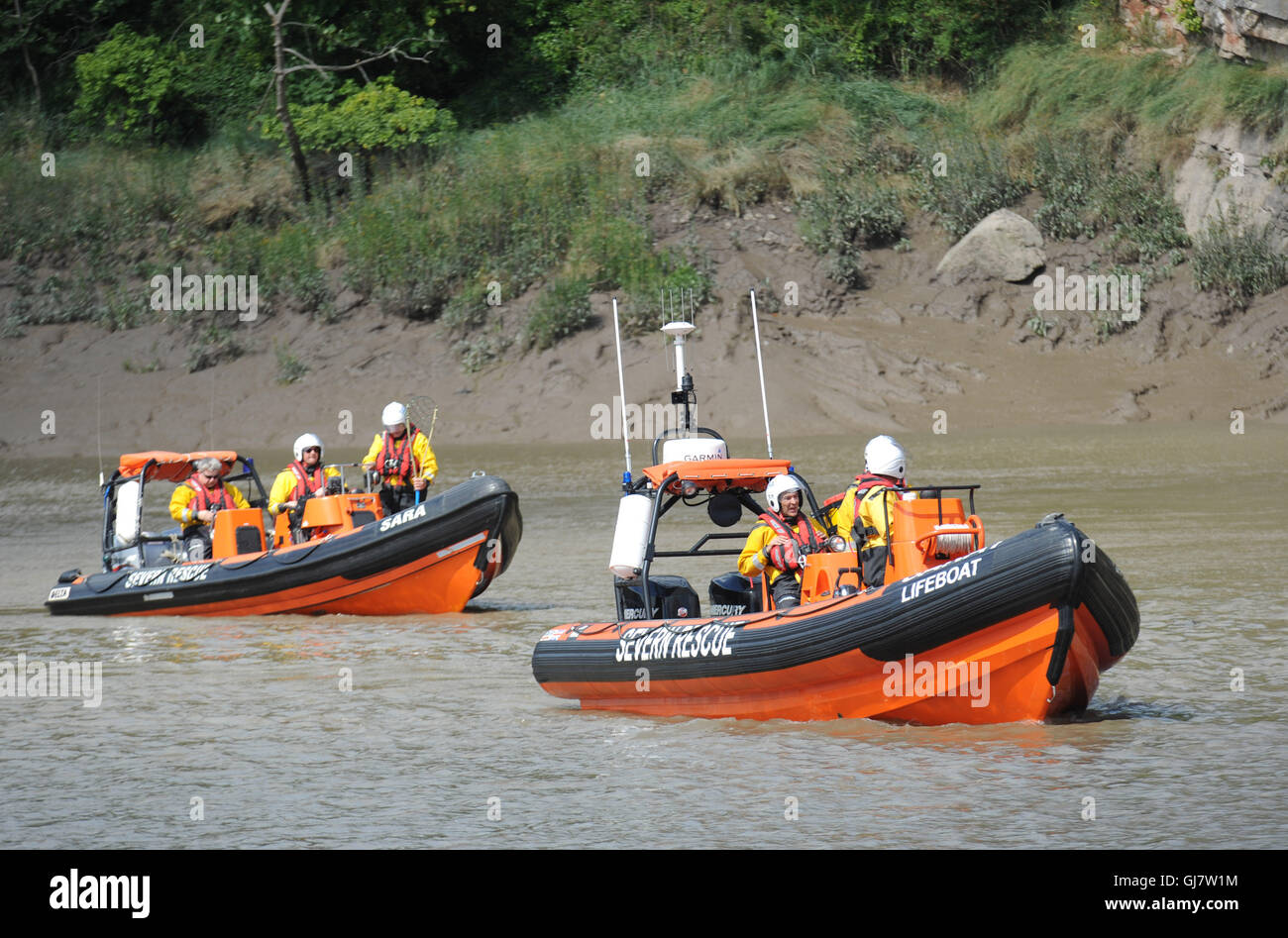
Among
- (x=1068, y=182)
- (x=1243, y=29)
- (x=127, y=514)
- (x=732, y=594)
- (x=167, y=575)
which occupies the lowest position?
(x=167, y=575)

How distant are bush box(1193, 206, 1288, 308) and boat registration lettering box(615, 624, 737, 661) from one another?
18.8 m

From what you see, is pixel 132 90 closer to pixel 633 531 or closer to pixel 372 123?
pixel 372 123

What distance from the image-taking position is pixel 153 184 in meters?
30.2

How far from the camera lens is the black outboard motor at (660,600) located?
8297 millimetres

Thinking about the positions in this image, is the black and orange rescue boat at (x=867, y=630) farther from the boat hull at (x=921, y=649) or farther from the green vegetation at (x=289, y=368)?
the green vegetation at (x=289, y=368)

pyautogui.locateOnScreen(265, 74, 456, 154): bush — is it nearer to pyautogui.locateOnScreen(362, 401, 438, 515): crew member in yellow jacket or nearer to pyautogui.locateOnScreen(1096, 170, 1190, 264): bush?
pyautogui.locateOnScreen(1096, 170, 1190, 264): bush

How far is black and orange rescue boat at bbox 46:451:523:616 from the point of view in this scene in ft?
36.2

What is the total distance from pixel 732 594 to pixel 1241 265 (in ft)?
60.1

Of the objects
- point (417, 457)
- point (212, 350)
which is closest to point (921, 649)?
point (417, 457)

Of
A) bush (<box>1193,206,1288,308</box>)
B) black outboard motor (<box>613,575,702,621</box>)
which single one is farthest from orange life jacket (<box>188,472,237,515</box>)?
bush (<box>1193,206,1288,308</box>)

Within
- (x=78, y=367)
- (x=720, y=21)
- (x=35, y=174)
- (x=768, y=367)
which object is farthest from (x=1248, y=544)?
(x=35, y=174)

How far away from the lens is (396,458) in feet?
39.4

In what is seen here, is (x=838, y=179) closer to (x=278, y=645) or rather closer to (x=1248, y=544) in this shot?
(x=1248, y=544)

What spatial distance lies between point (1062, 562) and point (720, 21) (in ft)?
88.3
